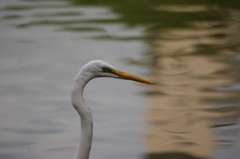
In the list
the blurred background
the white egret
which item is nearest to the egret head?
the white egret

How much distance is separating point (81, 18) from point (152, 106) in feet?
12.5

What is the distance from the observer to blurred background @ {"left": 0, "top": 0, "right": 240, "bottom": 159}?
459cm

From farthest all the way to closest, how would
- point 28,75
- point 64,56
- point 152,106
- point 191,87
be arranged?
Answer: point 64,56, point 28,75, point 191,87, point 152,106

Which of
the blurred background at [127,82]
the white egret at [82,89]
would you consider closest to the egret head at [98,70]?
the white egret at [82,89]

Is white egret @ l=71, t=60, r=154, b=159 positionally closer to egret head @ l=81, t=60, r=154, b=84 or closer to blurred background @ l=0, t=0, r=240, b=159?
egret head @ l=81, t=60, r=154, b=84

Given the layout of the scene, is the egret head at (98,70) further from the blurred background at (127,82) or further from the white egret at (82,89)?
the blurred background at (127,82)

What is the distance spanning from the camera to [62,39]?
7.63 metres

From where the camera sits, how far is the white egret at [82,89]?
3080 millimetres

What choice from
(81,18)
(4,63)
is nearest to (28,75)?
(4,63)

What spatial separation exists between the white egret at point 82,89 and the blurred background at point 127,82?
3.85 feet

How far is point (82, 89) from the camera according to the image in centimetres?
309

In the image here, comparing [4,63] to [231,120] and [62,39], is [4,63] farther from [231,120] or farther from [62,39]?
[231,120]

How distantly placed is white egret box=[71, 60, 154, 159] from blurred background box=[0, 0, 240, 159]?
117cm

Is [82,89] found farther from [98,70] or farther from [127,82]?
[127,82]
